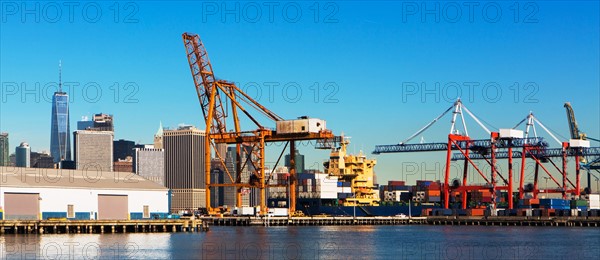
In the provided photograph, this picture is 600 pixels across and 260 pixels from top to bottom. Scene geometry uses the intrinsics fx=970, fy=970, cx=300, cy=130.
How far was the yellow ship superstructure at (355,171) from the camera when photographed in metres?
174

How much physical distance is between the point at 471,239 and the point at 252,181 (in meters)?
47.1

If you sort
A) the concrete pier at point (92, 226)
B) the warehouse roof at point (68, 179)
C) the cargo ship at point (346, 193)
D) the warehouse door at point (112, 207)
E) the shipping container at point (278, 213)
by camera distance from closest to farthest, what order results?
the concrete pier at point (92, 226), the warehouse roof at point (68, 179), the warehouse door at point (112, 207), the shipping container at point (278, 213), the cargo ship at point (346, 193)

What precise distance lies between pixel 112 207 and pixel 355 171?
2791 inches

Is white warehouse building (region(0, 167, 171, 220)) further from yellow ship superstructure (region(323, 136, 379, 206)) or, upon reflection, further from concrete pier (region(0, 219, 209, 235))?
yellow ship superstructure (region(323, 136, 379, 206))

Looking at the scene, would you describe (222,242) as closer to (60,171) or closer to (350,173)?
(60,171)

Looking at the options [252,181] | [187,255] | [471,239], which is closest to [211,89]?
[252,181]

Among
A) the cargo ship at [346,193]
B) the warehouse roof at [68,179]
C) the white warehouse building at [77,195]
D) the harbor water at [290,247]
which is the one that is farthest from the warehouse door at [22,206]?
the cargo ship at [346,193]

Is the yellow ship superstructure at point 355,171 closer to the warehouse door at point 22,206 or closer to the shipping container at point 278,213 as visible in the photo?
the shipping container at point 278,213

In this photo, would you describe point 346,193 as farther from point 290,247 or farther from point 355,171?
point 290,247

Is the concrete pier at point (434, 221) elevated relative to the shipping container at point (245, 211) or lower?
lower

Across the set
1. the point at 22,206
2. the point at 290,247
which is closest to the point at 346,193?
the point at 22,206

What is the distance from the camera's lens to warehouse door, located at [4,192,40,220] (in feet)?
335

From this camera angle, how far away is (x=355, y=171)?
573 feet

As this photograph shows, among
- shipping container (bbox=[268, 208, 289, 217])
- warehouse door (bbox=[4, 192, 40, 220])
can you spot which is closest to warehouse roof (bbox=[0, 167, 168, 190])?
warehouse door (bbox=[4, 192, 40, 220])
